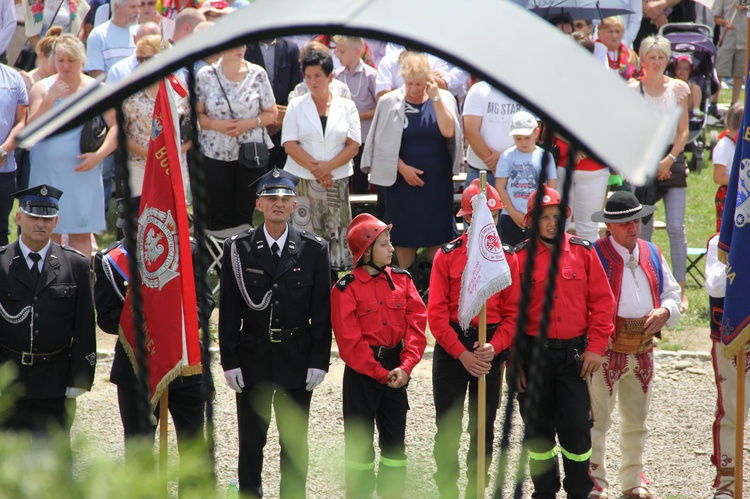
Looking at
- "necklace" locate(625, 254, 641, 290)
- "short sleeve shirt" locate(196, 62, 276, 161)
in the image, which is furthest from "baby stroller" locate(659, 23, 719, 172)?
"necklace" locate(625, 254, 641, 290)

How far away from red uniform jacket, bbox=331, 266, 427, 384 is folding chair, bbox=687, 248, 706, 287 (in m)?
4.82

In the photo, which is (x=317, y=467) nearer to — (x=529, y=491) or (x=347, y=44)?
(x=529, y=491)

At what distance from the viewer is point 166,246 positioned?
3.74 meters

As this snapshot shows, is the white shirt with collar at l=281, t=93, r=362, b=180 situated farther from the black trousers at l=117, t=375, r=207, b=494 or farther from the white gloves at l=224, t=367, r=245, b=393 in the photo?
the black trousers at l=117, t=375, r=207, b=494

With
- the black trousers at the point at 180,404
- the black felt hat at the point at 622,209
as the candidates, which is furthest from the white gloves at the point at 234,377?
the black felt hat at the point at 622,209

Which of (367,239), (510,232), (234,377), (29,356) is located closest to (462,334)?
(367,239)

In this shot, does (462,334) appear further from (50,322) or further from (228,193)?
(228,193)

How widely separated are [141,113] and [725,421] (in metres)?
5.10

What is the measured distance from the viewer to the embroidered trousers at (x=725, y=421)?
6.00m

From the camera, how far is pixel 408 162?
27.8ft

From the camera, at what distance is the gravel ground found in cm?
637

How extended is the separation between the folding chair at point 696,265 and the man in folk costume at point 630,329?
3757 mm

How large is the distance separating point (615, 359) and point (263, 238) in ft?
7.48

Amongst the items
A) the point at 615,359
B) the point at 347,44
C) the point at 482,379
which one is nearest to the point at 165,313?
the point at 482,379
